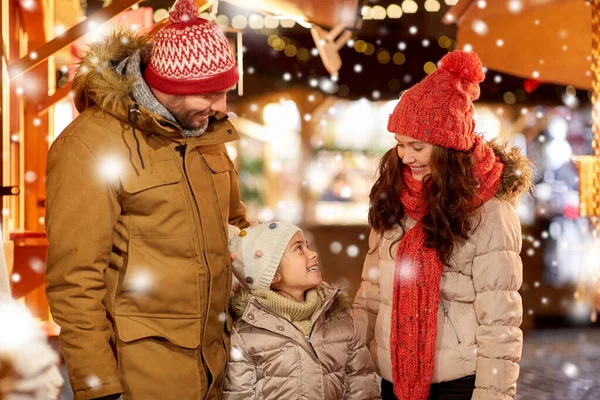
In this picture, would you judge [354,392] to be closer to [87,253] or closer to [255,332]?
[255,332]

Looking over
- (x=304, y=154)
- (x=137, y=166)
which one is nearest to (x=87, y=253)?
(x=137, y=166)

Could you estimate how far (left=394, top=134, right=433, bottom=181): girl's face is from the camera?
283 cm

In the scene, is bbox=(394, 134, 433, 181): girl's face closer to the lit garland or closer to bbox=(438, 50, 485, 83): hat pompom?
bbox=(438, 50, 485, 83): hat pompom

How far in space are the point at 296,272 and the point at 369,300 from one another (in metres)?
0.36

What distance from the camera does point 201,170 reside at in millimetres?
2586

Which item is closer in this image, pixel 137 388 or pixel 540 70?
pixel 137 388

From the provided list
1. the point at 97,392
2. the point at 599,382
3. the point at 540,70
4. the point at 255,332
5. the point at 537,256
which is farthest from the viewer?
the point at 537,256

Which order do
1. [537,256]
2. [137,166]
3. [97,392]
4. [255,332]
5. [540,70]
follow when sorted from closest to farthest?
1. [97,392]
2. [137,166]
3. [255,332]
4. [540,70]
5. [537,256]

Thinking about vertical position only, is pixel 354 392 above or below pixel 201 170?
below

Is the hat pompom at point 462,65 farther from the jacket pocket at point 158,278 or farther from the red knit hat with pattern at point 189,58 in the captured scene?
the jacket pocket at point 158,278

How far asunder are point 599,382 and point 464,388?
420 cm

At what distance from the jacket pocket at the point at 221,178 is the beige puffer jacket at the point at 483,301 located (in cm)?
62

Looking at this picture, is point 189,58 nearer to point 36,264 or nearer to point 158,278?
point 158,278

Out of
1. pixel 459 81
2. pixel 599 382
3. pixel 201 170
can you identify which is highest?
pixel 459 81
